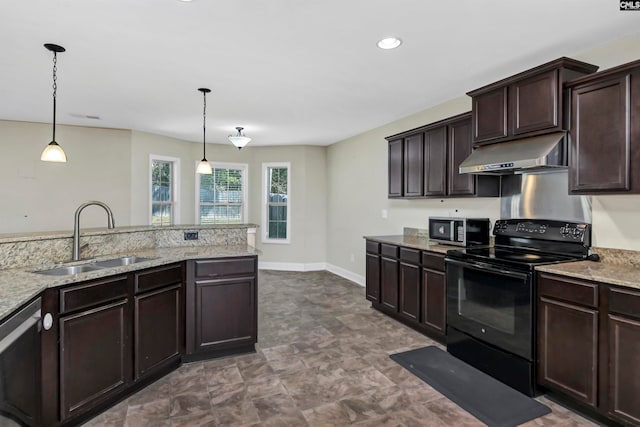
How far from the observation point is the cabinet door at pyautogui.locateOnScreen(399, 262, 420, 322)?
3670 millimetres

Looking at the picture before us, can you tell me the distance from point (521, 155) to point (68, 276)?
324 cm

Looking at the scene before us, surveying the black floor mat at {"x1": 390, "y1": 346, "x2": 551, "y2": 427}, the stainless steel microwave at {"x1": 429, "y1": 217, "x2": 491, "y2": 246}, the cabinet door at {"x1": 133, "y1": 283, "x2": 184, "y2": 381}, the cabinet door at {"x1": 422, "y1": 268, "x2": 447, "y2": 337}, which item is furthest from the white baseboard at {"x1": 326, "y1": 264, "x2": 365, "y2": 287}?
the cabinet door at {"x1": 133, "y1": 283, "x2": 184, "y2": 381}

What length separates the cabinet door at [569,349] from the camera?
85.7 inches

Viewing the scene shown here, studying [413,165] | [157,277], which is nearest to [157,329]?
[157,277]

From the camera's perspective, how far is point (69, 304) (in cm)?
206

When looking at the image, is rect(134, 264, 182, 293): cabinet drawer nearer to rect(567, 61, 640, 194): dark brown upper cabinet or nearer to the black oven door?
the black oven door

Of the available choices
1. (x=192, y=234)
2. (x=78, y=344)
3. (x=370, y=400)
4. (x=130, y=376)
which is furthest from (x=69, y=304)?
(x=370, y=400)

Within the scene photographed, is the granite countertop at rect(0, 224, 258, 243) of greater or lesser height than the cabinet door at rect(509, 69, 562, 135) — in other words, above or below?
below

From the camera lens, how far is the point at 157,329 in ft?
8.79

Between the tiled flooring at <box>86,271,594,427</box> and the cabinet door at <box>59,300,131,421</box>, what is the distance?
18cm

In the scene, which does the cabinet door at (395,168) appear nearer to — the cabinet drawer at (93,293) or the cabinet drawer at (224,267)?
the cabinet drawer at (224,267)

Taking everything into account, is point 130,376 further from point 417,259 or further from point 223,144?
point 223,144

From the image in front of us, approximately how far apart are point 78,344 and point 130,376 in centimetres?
51

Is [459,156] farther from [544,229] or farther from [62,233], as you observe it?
[62,233]
